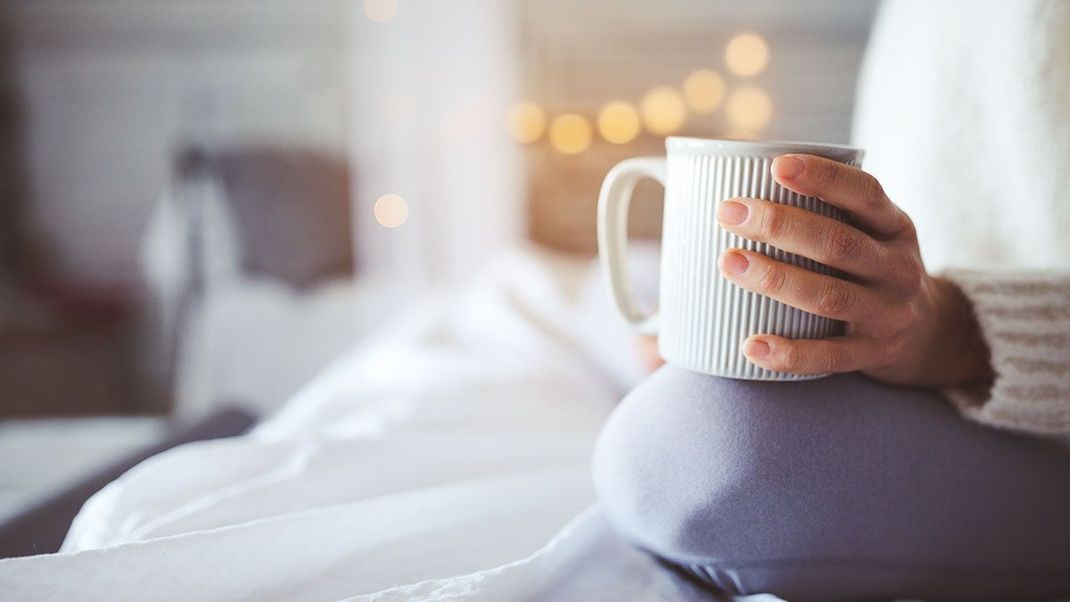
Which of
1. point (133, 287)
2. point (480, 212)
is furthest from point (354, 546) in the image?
point (133, 287)

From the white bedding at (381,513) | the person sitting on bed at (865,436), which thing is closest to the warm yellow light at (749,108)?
the white bedding at (381,513)

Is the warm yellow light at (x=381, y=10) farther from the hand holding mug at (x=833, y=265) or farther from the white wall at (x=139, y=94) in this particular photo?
the hand holding mug at (x=833, y=265)

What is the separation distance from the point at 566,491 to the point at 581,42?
1.98m

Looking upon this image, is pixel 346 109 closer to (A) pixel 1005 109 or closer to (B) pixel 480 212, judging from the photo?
(B) pixel 480 212

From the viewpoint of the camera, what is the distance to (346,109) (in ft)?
8.54

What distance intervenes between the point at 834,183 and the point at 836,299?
2.4 inches

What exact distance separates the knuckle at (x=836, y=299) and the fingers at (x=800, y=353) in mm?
20

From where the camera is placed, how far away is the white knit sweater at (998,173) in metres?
0.44

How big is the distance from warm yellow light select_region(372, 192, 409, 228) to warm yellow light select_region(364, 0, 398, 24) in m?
0.53

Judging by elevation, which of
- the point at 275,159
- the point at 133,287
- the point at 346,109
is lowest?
the point at 133,287

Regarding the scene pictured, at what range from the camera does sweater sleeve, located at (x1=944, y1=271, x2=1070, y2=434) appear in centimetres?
44

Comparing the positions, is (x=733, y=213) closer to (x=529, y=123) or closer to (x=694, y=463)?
(x=694, y=463)

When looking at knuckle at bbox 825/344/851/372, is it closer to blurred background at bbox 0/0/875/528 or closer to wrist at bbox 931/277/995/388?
wrist at bbox 931/277/995/388

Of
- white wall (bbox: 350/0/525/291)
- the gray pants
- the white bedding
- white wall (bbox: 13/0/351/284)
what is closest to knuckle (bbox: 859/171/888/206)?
the gray pants
